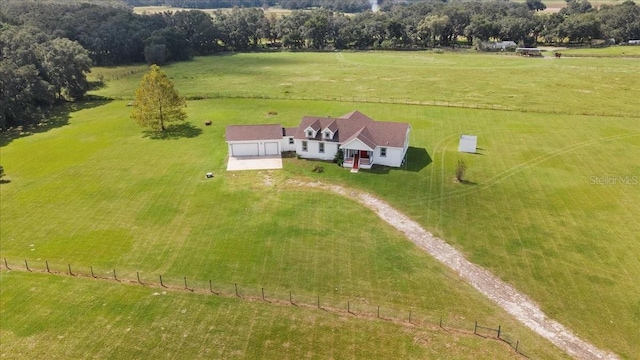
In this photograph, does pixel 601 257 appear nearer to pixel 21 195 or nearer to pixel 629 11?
pixel 21 195

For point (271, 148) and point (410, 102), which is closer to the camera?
point (271, 148)

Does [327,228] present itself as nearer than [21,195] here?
Yes

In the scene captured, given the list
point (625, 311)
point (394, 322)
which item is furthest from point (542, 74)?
point (394, 322)

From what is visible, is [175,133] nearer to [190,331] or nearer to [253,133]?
[253,133]

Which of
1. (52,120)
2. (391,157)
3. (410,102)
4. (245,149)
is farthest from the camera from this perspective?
(410,102)

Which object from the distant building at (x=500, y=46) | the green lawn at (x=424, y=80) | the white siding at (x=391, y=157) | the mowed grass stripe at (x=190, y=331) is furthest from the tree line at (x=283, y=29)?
the mowed grass stripe at (x=190, y=331)

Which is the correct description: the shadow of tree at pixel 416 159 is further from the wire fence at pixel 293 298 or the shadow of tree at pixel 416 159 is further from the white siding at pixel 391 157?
the wire fence at pixel 293 298

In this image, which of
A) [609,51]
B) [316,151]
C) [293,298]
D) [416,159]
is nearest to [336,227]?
[293,298]
